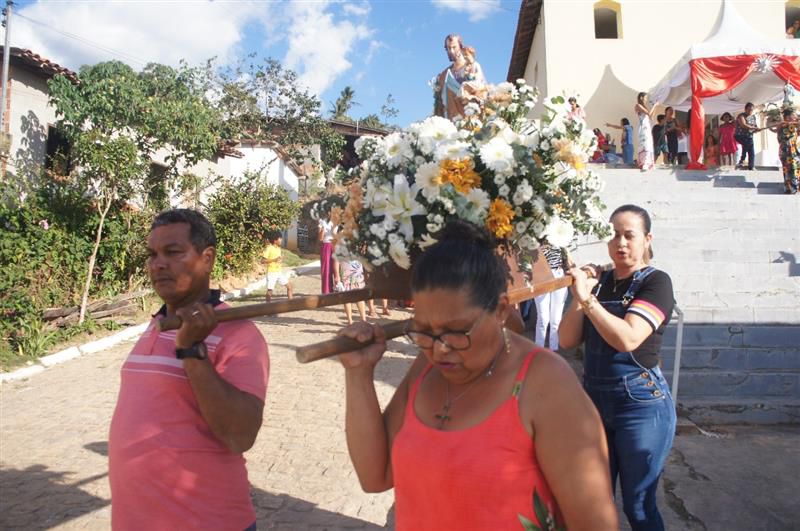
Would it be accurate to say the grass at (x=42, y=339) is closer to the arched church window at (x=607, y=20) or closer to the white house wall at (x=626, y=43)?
the white house wall at (x=626, y=43)

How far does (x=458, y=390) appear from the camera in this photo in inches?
70.9

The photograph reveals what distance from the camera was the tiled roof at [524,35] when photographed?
1980 centimetres

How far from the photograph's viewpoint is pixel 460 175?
2021 millimetres

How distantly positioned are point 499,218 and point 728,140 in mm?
16479

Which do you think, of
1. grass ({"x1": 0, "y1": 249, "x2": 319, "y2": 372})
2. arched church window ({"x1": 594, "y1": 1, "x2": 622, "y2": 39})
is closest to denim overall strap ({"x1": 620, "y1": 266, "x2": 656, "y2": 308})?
grass ({"x1": 0, "y1": 249, "x2": 319, "y2": 372})

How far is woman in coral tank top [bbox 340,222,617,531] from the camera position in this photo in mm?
1582

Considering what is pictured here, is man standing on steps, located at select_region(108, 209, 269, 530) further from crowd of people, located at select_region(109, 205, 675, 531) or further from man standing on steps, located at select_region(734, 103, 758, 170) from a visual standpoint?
man standing on steps, located at select_region(734, 103, 758, 170)

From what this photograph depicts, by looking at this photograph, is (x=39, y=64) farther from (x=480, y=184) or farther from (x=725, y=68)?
(x=725, y=68)

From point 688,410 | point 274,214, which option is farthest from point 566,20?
point 688,410

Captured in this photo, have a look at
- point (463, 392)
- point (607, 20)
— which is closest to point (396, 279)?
point (463, 392)

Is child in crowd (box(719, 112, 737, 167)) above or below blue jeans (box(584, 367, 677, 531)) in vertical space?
above

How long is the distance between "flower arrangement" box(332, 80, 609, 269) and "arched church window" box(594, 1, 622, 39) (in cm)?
1894

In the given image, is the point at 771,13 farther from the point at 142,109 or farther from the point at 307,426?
the point at 307,426

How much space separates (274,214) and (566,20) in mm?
10561
